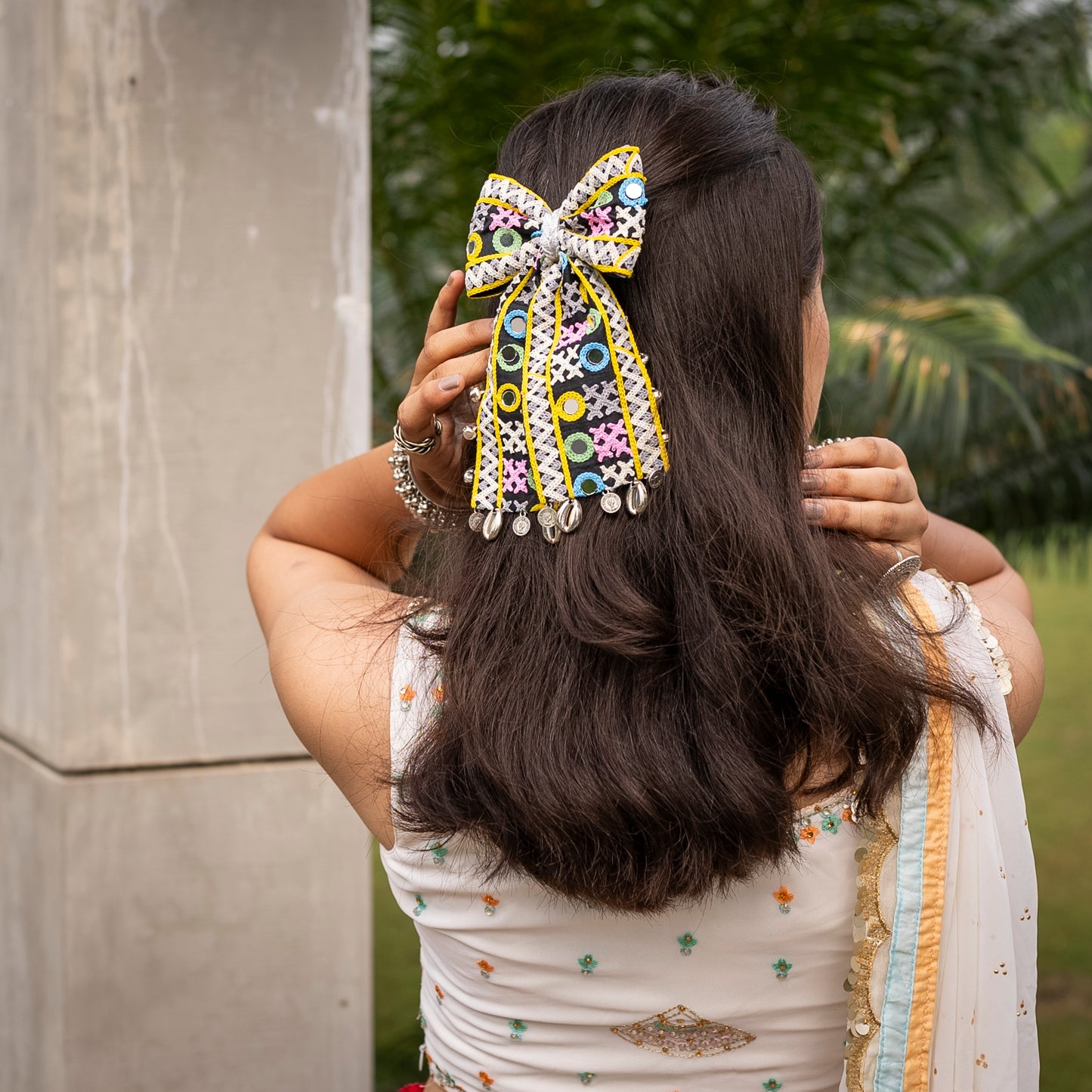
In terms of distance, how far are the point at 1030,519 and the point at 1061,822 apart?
3492 millimetres

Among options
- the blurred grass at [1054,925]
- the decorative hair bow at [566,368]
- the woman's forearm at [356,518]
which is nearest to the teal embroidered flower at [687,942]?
the decorative hair bow at [566,368]

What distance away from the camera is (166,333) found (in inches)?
73.7

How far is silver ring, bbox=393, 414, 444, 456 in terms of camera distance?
121 cm

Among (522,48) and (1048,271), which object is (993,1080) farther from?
(1048,271)

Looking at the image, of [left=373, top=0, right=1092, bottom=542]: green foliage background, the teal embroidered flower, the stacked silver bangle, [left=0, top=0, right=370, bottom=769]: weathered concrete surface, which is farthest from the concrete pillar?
[left=373, top=0, right=1092, bottom=542]: green foliage background

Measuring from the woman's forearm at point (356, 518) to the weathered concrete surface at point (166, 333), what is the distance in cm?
54

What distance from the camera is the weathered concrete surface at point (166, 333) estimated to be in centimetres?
183

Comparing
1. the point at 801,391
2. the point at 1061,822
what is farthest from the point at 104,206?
the point at 1061,822

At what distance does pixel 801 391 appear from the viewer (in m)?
1.01

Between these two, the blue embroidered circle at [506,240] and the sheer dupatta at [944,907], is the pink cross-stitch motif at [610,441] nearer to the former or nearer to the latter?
the blue embroidered circle at [506,240]

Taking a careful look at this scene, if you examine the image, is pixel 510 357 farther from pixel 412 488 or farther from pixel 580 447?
pixel 412 488

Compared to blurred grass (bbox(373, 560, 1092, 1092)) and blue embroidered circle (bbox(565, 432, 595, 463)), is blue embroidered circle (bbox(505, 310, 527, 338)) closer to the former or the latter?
blue embroidered circle (bbox(565, 432, 595, 463))

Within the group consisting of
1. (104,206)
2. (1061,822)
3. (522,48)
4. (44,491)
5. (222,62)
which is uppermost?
(522,48)

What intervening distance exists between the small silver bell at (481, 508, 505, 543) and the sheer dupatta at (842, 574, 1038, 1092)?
1.22ft
